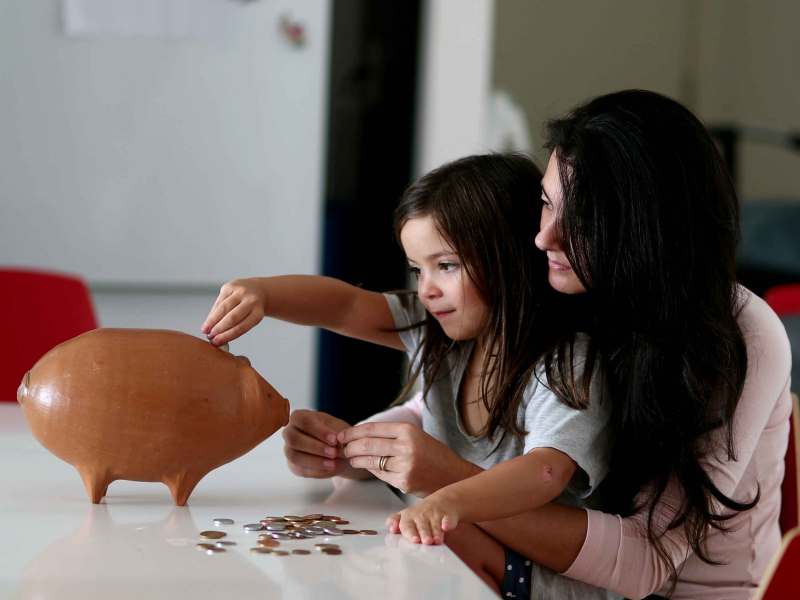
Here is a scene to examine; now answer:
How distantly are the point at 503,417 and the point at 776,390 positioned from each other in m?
0.28

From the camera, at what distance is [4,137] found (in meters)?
2.89

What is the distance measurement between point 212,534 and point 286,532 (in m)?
0.06

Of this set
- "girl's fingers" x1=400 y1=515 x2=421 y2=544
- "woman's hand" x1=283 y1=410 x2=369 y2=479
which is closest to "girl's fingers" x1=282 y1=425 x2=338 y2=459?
"woman's hand" x1=283 y1=410 x2=369 y2=479

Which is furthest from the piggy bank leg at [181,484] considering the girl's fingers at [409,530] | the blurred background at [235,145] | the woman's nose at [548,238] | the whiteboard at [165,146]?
the whiteboard at [165,146]

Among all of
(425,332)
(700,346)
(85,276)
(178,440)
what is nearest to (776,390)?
(700,346)

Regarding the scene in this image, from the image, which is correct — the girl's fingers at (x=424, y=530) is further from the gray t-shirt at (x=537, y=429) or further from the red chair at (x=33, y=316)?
the red chair at (x=33, y=316)

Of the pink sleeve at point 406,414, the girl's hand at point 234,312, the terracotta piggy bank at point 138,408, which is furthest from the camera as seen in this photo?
the pink sleeve at point 406,414

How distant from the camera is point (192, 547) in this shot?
35.4 inches

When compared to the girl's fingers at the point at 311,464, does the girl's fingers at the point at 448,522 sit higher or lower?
higher

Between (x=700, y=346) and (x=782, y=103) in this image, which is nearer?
(x=700, y=346)

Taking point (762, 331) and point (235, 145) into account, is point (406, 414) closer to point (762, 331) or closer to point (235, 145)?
point (762, 331)

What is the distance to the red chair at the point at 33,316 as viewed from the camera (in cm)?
182

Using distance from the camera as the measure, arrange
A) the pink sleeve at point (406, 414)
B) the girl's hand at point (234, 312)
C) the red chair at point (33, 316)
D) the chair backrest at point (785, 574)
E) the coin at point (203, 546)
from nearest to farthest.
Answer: the chair backrest at point (785, 574) → the coin at point (203, 546) → the girl's hand at point (234, 312) → the pink sleeve at point (406, 414) → the red chair at point (33, 316)

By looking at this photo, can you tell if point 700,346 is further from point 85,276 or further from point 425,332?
point 85,276
